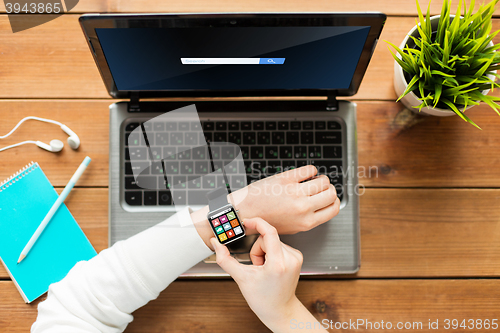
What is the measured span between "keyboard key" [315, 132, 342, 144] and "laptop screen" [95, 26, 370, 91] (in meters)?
0.09

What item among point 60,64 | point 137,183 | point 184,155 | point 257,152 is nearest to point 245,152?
point 257,152

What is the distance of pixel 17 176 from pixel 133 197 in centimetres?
26

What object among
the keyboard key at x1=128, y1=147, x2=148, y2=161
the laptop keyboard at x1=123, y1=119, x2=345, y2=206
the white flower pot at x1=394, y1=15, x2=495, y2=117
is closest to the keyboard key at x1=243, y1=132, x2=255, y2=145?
the laptop keyboard at x1=123, y1=119, x2=345, y2=206

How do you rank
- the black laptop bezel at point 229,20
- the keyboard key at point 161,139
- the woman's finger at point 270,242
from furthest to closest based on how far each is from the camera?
1. the keyboard key at point 161,139
2. the woman's finger at point 270,242
3. the black laptop bezel at point 229,20

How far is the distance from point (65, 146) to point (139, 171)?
20 centimetres

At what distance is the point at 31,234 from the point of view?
2.24ft

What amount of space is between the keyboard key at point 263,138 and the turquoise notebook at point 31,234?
43 cm

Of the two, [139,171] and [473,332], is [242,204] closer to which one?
[139,171]

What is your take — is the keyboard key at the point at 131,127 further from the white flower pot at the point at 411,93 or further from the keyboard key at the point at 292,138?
the white flower pot at the point at 411,93

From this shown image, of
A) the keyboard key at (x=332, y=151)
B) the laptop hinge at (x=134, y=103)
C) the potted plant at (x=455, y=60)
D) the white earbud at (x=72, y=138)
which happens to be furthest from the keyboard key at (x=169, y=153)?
the potted plant at (x=455, y=60)

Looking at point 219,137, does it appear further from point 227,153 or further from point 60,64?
point 60,64

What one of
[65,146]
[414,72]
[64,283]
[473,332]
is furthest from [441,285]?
[65,146]

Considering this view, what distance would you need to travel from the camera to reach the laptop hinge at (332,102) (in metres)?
0.67

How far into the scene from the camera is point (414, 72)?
2.01 ft
